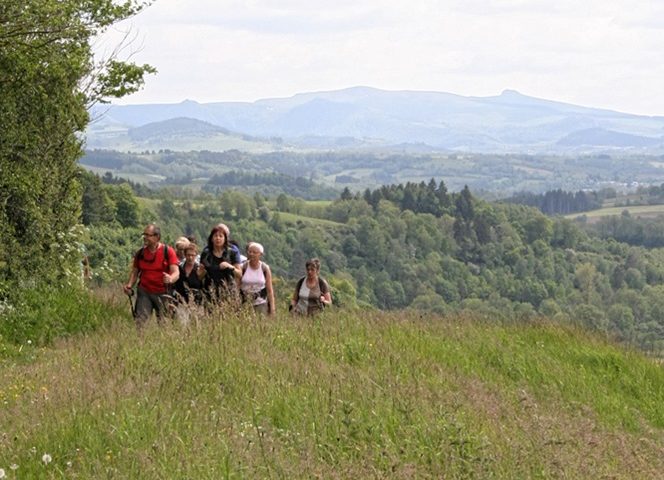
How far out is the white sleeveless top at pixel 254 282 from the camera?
10938 mm

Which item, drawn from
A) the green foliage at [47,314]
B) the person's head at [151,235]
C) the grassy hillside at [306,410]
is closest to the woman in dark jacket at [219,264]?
the person's head at [151,235]

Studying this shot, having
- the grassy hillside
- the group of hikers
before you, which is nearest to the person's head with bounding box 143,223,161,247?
the group of hikers

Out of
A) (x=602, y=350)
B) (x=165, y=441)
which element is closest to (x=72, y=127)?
(x=602, y=350)

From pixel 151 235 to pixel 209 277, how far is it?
864mm

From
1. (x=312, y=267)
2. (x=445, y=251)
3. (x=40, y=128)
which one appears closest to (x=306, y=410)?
(x=312, y=267)

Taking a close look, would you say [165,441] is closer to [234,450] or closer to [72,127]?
[234,450]

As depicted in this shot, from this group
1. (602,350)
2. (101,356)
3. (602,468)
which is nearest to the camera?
(602,468)

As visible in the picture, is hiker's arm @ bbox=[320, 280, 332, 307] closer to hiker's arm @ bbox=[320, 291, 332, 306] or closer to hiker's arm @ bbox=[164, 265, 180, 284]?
hiker's arm @ bbox=[320, 291, 332, 306]

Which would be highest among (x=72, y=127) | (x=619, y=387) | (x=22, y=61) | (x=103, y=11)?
(x=103, y=11)

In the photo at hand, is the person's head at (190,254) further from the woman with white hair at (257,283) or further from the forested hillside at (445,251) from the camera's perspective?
the forested hillside at (445,251)

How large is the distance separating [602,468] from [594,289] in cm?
13146

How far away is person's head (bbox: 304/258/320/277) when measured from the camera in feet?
36.9

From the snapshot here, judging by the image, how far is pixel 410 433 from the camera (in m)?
5.44

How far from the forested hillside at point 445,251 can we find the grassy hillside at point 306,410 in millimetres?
98898
